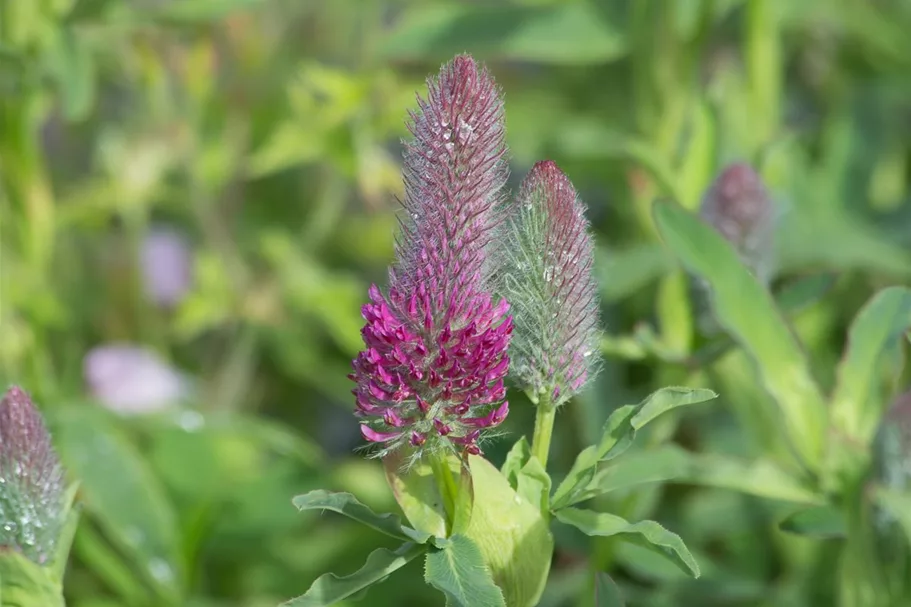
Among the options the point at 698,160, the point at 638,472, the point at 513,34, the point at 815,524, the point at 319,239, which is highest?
the point at 513,34

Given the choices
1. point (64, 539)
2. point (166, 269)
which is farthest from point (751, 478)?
point (166, 269)

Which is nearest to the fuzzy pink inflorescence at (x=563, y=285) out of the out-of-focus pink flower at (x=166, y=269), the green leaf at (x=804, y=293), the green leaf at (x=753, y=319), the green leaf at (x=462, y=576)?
the green leaf at (x=462, y=576)

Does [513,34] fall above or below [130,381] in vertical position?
above

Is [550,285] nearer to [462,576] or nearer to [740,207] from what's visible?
[462,576]

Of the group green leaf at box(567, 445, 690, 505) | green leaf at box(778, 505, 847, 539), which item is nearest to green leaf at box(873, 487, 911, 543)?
green leaf at box(778, 505, 847, 539)

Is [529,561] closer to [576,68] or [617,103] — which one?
[617,103]

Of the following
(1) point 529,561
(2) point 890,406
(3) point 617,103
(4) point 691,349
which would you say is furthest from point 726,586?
(3) point 617,103

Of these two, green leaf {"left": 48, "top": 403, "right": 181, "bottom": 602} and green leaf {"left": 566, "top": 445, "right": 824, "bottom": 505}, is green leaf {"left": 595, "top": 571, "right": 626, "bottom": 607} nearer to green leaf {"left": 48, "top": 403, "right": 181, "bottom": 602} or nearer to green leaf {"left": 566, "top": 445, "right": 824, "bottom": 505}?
green leaf {"left": 566, "top": 445, "right": 824, "bottom": 505}
